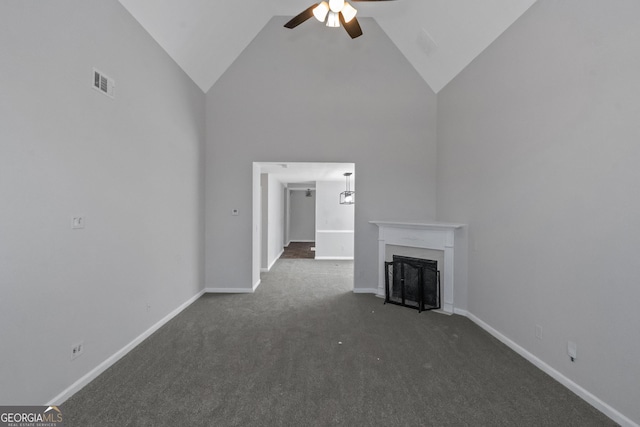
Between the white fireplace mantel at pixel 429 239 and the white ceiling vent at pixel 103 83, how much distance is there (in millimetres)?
3626

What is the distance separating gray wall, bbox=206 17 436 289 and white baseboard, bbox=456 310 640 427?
2140mm

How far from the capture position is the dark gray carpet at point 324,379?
184cm

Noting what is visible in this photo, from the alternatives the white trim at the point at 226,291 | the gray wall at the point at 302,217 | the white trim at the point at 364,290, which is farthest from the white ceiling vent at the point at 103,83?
→ the gray wall at the point at 302,217

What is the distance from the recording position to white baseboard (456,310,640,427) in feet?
5.83

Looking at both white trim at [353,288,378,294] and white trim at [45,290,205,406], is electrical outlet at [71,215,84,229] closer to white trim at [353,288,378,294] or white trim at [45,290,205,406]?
white trim at [45,290,205,406]

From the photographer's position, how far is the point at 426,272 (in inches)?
155

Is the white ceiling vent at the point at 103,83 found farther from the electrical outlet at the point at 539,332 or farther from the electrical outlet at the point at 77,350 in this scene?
the electrical outlet at the point at 539,332

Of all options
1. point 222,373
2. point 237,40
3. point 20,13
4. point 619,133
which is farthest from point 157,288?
point 619,133

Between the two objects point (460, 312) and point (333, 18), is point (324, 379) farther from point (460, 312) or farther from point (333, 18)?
point (333, 18)

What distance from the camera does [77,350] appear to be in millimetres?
2109

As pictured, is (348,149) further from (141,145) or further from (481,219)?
(141,145)

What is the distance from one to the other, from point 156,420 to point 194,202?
2.90m

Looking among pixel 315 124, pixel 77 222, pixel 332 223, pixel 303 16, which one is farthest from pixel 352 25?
pixel 332 223

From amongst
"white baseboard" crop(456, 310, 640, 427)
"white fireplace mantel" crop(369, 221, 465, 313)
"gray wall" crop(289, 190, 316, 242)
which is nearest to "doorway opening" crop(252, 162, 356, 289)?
"gray wall" crop(289, 190, 316, 242)
